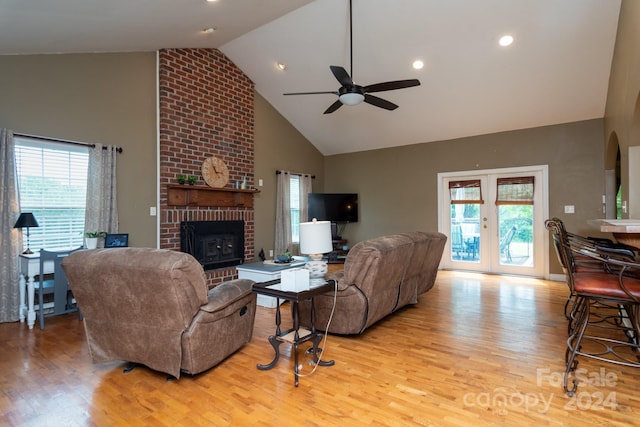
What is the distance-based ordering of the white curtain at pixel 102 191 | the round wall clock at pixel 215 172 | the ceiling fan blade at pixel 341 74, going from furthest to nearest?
the round wall clock at pixel 215 172 < the white curtain at pixel 102 191 < the ceiling fan blade at pixel 341 74

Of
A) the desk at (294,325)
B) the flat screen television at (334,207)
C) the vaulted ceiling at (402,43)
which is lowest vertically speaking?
the desk at (294,325)

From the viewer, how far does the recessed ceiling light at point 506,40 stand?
4.36 m

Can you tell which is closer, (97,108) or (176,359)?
(176,359)

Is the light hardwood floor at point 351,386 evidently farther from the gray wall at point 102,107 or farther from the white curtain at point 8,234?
the gray wall at point 102,107

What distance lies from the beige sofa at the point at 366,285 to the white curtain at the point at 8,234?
316 centimetres

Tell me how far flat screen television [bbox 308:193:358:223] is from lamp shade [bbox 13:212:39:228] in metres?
4.77

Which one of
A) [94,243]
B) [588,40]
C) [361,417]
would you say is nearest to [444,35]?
[588,40]

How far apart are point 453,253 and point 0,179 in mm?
7039

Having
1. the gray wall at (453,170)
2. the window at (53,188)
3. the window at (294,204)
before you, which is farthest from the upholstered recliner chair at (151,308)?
the gray wall at (453,170)

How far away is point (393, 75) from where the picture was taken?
5406mm

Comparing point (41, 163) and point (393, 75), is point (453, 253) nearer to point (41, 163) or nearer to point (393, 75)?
point (393, 75)

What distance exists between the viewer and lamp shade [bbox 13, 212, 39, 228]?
11.8 feet

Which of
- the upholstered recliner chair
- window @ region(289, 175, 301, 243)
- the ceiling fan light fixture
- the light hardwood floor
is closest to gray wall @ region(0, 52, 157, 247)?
the light hardwood floor

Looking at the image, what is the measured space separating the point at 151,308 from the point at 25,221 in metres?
2.44
